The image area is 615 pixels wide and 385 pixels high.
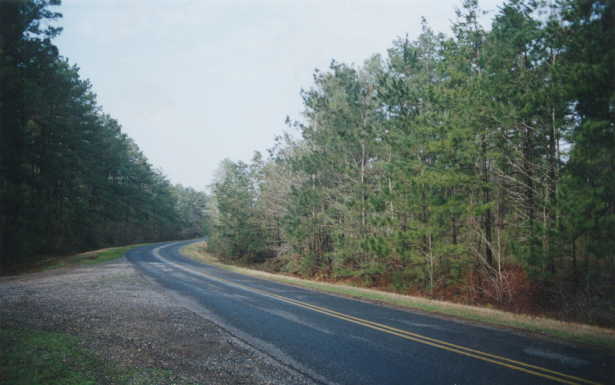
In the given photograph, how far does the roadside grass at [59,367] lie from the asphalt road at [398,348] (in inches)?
80.7

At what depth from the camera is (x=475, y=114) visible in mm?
11703

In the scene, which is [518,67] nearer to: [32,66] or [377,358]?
[377,358]

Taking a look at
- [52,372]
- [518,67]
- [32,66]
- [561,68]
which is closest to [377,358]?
[52,372]

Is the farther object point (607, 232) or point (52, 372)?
point (607, 232)

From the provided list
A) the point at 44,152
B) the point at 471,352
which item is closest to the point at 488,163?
the point at 471,352

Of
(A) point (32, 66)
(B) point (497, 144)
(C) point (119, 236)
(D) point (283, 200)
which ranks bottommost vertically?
(C) point (119, 236)

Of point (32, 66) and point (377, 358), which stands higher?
point (32, 66)

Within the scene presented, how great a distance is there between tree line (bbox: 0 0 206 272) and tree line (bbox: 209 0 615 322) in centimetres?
1637

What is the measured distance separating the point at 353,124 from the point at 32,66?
1907cm

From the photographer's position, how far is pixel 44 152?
21.8 m

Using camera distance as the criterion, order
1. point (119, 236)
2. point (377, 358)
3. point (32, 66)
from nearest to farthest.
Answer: point (377, 358), point (32, 66), point (119, 236)

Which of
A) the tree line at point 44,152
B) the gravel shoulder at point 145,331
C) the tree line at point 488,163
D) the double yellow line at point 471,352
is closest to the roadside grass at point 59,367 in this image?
the gravel shoulder at point 145,331

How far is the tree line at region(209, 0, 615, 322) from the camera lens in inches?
349

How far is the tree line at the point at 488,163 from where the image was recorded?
8.86m
